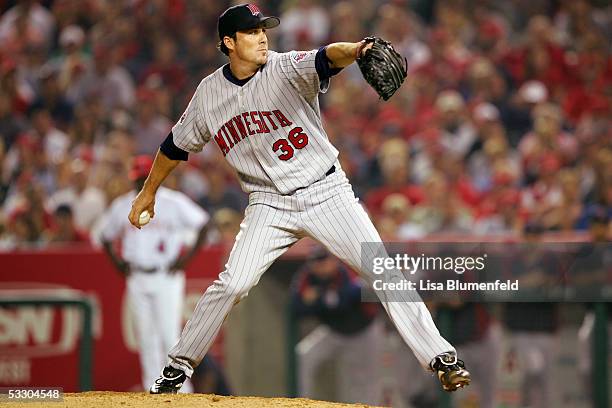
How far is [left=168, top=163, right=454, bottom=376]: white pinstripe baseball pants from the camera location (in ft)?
15.9

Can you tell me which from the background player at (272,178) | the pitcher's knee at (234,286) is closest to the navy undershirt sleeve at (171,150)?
the background player at (272,178)

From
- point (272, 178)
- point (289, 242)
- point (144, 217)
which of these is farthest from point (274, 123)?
point (144, 217)

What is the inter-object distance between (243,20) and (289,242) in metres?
1.02

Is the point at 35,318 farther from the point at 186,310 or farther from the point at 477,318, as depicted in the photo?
the point at 477,318

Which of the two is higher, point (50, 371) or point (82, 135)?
point (82, 135)

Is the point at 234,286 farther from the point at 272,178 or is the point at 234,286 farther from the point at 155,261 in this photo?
the point at 155,261

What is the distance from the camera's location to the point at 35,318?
834 cm

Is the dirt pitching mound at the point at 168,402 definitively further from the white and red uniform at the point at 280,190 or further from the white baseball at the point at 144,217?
the white baseball at the point at 144,217

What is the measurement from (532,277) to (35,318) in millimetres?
3753

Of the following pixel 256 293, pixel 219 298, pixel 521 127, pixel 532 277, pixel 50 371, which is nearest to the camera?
pixel 219 298

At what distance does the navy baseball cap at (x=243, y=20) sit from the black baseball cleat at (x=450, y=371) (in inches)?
64.4

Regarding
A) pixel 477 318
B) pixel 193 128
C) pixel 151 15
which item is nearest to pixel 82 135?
pixel 151 15

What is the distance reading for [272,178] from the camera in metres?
4.93

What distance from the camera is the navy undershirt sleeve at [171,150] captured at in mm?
5234
